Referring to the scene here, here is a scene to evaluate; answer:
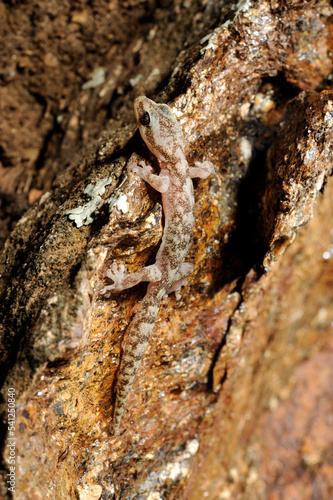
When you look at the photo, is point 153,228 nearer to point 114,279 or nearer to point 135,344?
point 114,279

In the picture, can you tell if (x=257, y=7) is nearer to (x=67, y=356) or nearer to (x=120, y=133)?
(x=120, y=133)

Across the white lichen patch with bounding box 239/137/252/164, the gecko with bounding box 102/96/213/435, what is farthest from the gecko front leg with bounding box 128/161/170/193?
the white lichen patch with bounding box 239/137/252/164

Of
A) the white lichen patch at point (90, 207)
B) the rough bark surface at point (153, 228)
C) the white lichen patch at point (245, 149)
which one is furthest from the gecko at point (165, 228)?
the white lichen patch at point (245, 149)

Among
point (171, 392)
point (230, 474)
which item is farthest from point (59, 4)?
point (230, 474)

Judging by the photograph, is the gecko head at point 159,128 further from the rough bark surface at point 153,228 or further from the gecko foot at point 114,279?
the gecko foot at point 114,279

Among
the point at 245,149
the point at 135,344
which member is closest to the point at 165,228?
the point at 135,344

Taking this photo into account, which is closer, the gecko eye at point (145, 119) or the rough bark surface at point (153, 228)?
the rough bark surface at point (153, 228)
